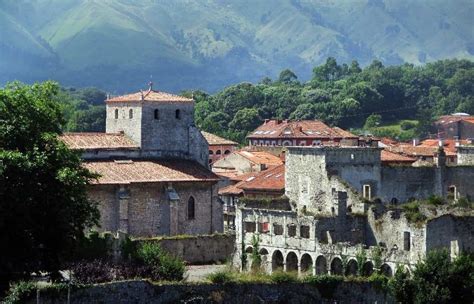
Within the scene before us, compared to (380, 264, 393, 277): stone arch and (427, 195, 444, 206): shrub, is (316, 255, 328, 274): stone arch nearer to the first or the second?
(380, 264, 393, 277): stone arch

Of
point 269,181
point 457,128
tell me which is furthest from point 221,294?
point 457,128

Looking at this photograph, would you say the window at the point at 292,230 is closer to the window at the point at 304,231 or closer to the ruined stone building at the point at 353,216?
the ruined stone building at the point at 353,216

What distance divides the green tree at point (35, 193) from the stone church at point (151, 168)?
1507 cm

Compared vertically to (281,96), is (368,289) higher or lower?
lower

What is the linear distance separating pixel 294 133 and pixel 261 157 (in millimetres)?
26119

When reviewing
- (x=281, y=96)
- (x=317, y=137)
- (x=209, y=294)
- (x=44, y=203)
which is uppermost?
(x=281, y=96)

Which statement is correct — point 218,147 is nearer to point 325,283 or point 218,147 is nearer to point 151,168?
point 151,168

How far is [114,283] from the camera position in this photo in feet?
158

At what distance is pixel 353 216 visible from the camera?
68062 millimetres

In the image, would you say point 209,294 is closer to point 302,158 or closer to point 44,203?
point 44,203

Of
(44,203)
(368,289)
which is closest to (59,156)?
(44,203)

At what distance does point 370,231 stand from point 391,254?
179 inches

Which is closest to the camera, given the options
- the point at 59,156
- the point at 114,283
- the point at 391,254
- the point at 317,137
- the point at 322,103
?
the point at 114,283

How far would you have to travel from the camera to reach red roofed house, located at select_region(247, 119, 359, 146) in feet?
434
